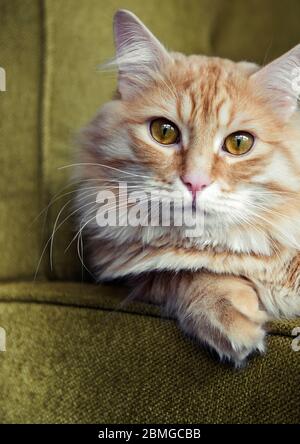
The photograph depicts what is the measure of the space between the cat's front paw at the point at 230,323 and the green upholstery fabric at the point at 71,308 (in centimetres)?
2

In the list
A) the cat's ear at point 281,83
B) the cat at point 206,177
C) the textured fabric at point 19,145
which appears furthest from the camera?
the textured fabric at point 19,145

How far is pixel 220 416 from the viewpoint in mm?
898

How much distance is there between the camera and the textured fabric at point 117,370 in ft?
2.89

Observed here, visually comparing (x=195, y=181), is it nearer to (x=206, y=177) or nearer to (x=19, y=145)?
(x=206, y=177)

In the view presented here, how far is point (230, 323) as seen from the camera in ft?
3.07

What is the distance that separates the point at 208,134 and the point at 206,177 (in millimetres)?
97

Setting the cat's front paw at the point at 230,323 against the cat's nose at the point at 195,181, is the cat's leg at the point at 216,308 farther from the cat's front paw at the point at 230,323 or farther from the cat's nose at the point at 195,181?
the cat's nose at the point at 195,181

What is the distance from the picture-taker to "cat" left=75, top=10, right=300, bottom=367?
1000 millimetres

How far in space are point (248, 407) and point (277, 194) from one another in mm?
408

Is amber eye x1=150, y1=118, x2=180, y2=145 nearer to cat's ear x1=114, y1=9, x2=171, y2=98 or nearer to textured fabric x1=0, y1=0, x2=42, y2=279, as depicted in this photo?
cat's ear x1=114, y1=9, x2=171, y2=98

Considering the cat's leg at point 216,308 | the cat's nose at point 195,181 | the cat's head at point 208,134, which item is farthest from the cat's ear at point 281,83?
the cat's leg at point 216,308

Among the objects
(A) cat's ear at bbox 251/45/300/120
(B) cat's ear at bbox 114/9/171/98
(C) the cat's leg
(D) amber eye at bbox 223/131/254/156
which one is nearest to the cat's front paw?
(C) the cat's leg

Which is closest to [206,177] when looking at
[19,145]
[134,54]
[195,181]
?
[195,181]
